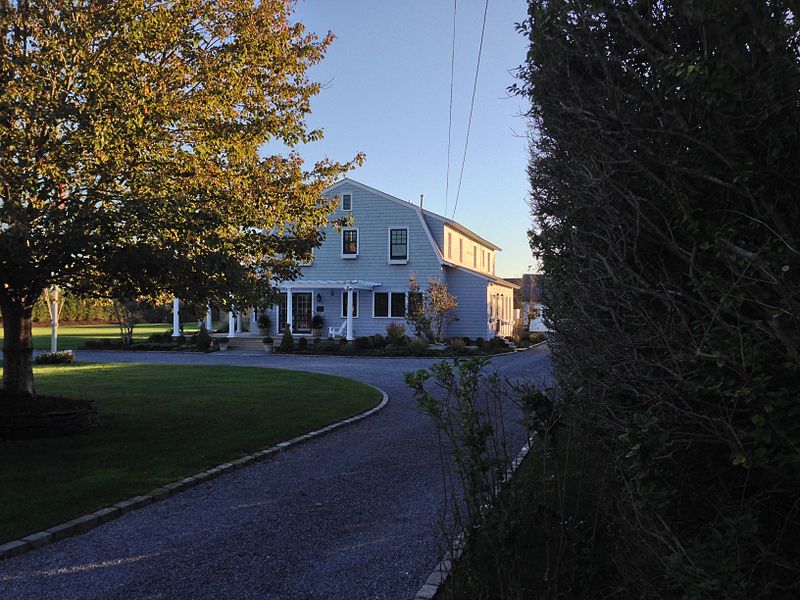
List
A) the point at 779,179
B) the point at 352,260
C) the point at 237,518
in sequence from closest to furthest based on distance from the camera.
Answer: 1. the point at 779,179
2. the point at 237,518
3. the point at 352,260

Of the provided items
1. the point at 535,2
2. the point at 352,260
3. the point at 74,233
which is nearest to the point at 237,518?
the point at 74,233

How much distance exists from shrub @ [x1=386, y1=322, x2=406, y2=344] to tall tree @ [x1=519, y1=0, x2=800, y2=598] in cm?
2458

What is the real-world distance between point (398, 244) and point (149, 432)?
2244 centimetres

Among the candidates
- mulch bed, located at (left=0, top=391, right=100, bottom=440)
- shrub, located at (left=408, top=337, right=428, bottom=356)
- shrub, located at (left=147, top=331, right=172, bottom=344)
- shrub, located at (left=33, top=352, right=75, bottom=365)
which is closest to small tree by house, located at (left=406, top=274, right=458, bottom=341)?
shrub, located at (left=408, top=337, right=428, bottom=356)

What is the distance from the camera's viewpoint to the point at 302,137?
9836mm

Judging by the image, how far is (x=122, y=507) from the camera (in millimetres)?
5668

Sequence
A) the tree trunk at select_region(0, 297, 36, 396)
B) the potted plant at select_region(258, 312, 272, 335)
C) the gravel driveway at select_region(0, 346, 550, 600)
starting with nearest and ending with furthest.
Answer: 1. the gravel driveway at select_region(0, 346, 550, 600)
2. the tree trunk at select_region(0, 297, 36, 396)
3. the potted plant at select_region(258, 312, 272, 335)

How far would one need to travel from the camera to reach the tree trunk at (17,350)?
357 inches

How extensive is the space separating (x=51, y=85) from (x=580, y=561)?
808cm

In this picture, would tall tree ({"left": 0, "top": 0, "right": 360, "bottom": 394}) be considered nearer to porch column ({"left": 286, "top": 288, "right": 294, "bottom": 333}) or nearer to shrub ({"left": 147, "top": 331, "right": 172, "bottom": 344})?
porch column ({"left": 286, "top": 288, "right": 294, "bottom": 333})

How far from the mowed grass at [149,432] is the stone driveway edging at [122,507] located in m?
0.13

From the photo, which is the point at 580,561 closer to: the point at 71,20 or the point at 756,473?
the point at 756,473

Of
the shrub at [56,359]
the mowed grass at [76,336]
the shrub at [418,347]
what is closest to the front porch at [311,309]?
the shrub at [418,347]

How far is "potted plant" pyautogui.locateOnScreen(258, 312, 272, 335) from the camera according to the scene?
105 ft
